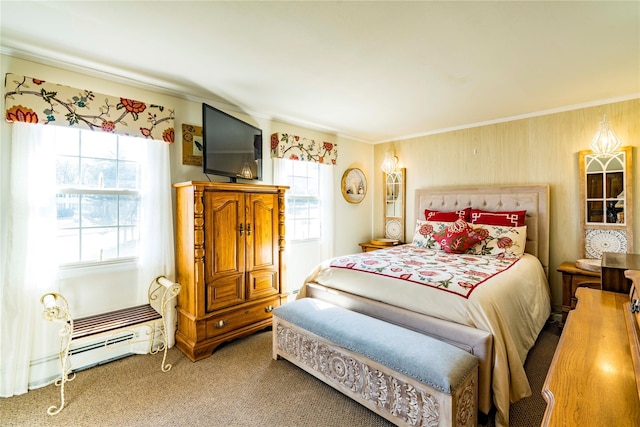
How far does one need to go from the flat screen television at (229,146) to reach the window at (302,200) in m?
0.53

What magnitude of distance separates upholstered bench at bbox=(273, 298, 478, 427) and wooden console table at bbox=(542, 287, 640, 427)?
0.55 m

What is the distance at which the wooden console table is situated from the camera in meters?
0.74

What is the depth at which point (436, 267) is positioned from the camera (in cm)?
243

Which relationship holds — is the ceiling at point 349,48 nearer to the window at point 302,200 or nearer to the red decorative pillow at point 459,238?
the window at point 302,200

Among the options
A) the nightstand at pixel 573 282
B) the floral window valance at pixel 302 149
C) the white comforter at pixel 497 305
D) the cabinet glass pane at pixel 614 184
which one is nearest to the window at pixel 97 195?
the floral window valance at pixel 302 149

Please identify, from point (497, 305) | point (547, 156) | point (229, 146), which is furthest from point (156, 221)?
point (547, 156)

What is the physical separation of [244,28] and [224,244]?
5.49 feet

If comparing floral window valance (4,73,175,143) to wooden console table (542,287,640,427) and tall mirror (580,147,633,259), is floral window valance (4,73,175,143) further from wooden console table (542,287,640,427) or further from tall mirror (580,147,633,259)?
tall mirror (580,147,633,259)

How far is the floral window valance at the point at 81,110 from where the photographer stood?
1942 millimetres

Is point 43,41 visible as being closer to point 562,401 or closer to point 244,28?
point 244,28

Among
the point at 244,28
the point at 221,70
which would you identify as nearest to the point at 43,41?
the point at 221,70

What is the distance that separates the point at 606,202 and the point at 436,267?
207 centimetres

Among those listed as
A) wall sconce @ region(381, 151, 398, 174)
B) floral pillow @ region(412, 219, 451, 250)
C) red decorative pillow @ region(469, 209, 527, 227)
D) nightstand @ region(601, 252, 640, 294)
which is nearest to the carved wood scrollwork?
nightstand @ region(601, 252, 640, 294)

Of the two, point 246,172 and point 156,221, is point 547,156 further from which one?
point 156,221
